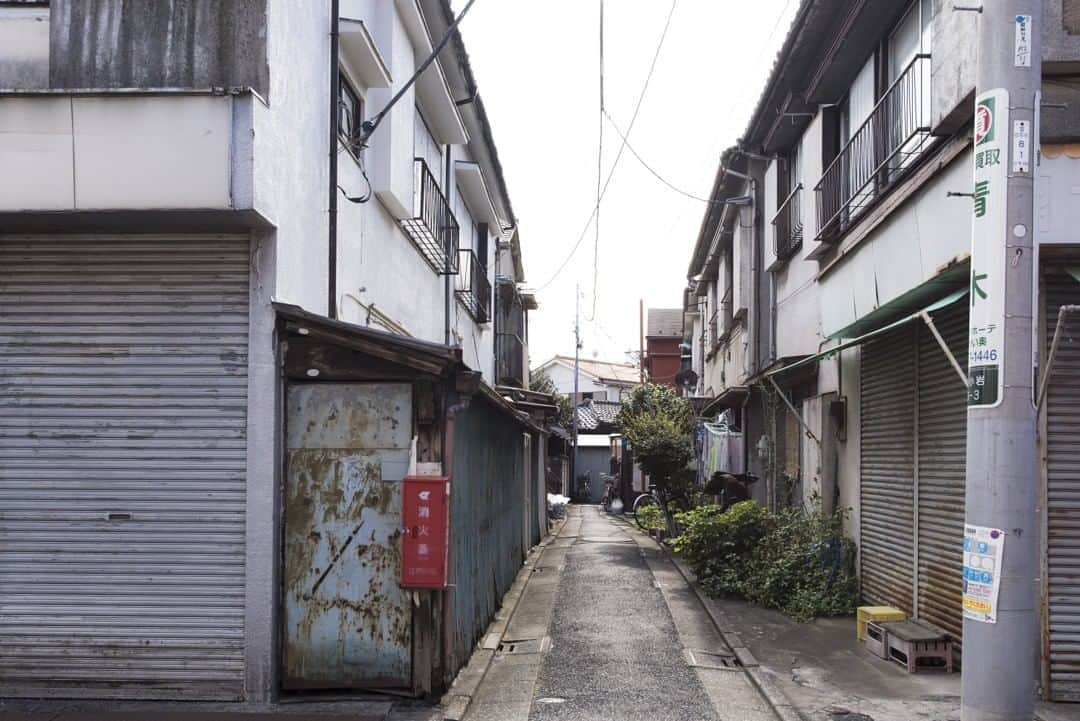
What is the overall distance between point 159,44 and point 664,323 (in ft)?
152

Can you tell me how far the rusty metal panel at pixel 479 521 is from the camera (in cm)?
867

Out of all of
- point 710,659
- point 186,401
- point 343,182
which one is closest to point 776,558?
point 710,659

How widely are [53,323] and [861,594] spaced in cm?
963

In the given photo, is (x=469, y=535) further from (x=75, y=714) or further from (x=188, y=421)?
(x=75, y=714)

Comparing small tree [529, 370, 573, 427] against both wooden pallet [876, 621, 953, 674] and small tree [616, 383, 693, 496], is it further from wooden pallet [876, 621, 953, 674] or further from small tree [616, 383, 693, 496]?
wooden pallet [876, 621, 953, 674]

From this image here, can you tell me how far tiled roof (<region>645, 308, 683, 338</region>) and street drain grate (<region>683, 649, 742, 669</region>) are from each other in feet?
138

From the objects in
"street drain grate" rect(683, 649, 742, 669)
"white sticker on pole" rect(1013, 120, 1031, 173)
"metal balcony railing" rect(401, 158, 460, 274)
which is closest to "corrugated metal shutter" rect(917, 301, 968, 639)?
"street drain grate" rect(683, 649, 742, 669)

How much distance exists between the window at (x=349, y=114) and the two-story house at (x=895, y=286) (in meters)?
5.47

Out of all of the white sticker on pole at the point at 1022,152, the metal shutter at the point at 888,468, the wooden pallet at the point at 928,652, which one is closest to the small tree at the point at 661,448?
the metal shutter at the point at 888,468

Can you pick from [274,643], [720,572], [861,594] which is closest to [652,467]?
[720,572]

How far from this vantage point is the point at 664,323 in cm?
5269

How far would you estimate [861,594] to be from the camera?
1191cm

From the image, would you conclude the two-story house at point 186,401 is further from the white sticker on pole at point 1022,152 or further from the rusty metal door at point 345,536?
the white sticker on pole at point 1022,152

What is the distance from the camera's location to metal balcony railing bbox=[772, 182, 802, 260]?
15188 millimetres
